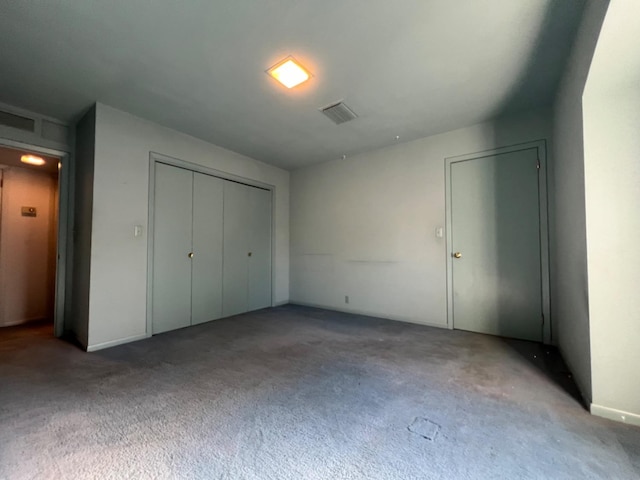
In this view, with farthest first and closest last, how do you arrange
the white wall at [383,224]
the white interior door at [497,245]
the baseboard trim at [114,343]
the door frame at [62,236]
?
the white wall at [383,224] < the door frame at [62,236] < the white interior door at [497,245] < the baseboard trim at [114,343]

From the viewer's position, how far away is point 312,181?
5.24 meters

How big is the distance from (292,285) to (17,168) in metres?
4.81

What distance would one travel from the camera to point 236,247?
460cm

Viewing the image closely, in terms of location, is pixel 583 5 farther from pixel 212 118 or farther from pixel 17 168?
pixel 17 168

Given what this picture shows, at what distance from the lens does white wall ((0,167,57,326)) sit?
400 centimetres

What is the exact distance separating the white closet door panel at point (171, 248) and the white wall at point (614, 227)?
4330 mm

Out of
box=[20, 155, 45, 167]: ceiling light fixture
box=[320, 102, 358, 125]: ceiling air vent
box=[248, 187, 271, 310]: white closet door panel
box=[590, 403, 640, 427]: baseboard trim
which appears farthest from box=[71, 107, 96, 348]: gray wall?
box=[590, 403, 640, 427]: baseboard trim

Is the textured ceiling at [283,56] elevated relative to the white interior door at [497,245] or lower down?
elevated

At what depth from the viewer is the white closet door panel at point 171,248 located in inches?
140

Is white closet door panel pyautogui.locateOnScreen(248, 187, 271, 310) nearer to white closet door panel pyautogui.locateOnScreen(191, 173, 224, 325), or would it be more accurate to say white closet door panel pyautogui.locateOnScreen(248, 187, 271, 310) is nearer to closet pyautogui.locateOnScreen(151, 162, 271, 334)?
closet pyautogui.locateOnScreen(151, 162, 271, 334)

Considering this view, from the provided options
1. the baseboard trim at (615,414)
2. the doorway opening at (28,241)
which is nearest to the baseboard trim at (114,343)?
the doorway opening at (28,241)

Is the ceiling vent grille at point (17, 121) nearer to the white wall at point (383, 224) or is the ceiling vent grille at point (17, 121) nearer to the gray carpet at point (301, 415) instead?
the gray carpet at point (301, 415)

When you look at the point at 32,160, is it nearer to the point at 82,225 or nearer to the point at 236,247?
the point at 82,225

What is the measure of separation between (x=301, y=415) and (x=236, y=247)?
330cm
